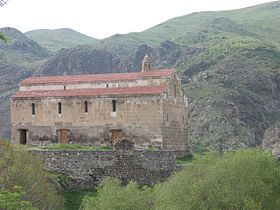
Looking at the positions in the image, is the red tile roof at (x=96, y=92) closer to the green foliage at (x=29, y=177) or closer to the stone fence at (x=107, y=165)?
the stone fence at (x=107, y=165)

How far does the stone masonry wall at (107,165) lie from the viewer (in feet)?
151

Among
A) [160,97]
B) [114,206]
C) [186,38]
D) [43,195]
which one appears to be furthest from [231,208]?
[186,38]

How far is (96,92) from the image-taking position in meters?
55.6

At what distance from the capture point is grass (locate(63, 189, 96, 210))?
43072mm

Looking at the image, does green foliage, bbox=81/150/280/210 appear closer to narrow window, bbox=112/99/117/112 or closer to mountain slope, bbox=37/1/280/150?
narrow window, bbox=112/99/117/112

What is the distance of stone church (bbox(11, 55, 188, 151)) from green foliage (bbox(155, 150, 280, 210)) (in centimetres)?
1350

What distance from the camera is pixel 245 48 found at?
481ft

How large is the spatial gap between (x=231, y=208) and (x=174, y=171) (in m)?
12.0

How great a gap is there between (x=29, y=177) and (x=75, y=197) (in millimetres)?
7349

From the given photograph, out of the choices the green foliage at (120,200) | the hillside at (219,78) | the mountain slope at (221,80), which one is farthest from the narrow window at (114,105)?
the hillside at (219,78)

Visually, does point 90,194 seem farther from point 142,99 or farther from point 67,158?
point 142,99

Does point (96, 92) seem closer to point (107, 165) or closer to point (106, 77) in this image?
point (106, 77)

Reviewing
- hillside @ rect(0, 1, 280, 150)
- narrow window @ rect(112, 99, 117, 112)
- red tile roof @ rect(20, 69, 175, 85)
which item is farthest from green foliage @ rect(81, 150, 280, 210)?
hillside @ rect(0, 1, 280, 150)

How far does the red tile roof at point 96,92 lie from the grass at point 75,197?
10969mm
